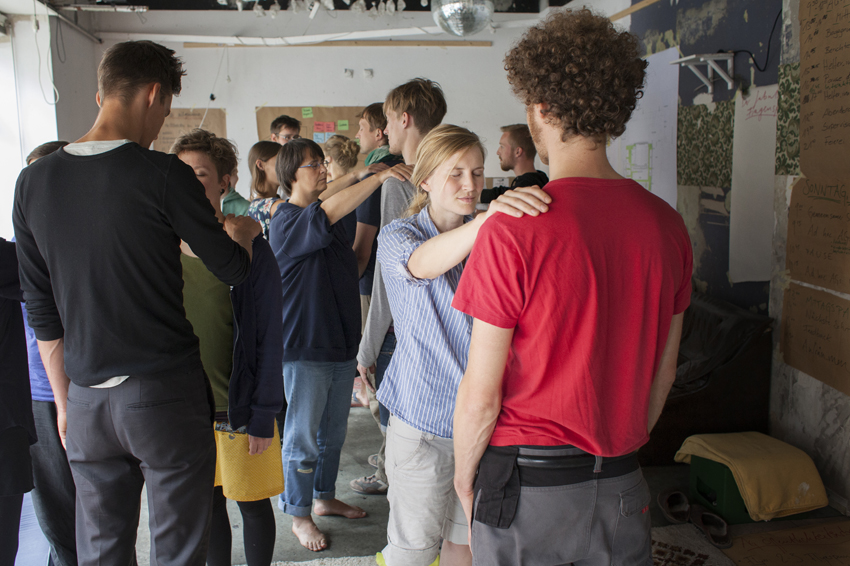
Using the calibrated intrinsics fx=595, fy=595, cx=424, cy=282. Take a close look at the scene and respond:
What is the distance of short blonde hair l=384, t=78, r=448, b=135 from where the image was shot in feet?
7.53

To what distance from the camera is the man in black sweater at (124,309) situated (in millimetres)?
1248

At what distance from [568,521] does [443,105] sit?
178 centimetres

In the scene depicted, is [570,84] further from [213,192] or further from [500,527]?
[213,192]

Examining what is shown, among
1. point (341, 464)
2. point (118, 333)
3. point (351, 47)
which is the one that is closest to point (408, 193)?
point (118, 333)

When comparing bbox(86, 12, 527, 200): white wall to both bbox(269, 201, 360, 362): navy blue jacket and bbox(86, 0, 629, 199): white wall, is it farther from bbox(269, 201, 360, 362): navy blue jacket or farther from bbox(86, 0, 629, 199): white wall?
bbox(269, 201, 360, 362): navy blue jacket

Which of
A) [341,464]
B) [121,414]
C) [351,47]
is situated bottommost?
[341,464]

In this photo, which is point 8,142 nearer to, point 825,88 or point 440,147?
point 440,147

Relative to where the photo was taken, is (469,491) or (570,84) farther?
(469,491)

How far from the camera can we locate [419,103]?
2293 mm

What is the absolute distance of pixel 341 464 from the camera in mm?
3131

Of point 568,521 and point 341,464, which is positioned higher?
point 568,521

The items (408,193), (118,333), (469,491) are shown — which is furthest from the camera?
(408,193)

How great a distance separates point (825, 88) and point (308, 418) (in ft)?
8.32

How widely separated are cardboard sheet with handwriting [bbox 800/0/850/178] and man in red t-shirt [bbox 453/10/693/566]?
1.91m
